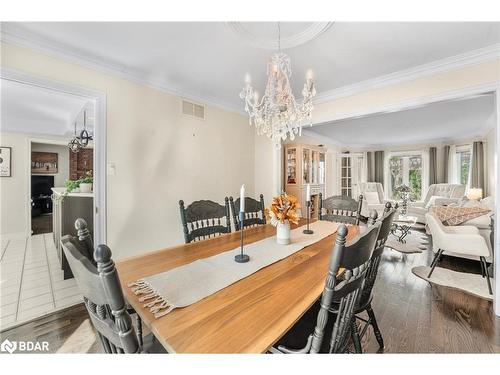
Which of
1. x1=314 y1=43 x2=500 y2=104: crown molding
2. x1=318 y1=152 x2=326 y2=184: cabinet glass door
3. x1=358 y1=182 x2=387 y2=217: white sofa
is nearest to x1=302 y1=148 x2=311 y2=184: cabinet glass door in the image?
x1=318 y1=152 x2=326 y2=184: cabinet glass door

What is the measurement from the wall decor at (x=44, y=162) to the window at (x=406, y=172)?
10193 mm

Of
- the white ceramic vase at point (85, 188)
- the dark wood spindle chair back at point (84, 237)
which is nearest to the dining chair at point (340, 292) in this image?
the dark wood spindle chair back at point (84, 237)

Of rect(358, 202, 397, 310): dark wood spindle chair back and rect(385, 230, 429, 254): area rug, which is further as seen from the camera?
rect(385, 230, 429, 254): area rug

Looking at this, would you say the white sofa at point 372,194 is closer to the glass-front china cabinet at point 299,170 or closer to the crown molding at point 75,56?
the glass-front china cabinet at point 299,170

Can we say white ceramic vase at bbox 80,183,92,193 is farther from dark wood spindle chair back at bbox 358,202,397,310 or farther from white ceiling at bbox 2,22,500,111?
dark wood spindle chair back at bbox 358,202,397,310

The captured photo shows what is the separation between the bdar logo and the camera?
5.18 ft

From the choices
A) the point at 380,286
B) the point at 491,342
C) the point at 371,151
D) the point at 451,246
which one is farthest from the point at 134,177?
the point at 371,151

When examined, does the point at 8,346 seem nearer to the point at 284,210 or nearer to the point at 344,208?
the point at 284,210

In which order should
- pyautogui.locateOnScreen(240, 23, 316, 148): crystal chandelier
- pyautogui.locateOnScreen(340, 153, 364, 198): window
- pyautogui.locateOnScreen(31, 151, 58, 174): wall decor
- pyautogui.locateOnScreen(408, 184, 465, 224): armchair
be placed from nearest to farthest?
pyautogui.locateOnScreen(240, 23, 316, 148): crystal chandelier
pyautogui.locateOnScreen(408, 184, 465, 224): armchair
pyautogui.locateOnScreen(31, 151, 58, 174): wall decor
pyautogui.locateOnScreen(340, 153, 364, 198): window

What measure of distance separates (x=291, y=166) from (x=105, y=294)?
4336 millimetres

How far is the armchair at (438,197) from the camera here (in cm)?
512

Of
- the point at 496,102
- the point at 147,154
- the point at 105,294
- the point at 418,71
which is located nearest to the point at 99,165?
the point at 147,154

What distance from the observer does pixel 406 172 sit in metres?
7.36

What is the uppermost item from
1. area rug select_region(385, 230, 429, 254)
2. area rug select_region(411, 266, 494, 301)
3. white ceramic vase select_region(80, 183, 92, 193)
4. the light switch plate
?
the light switch plate
